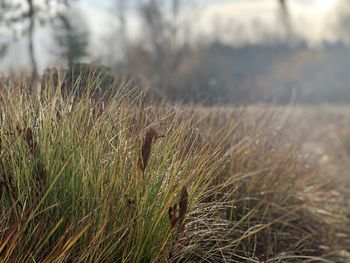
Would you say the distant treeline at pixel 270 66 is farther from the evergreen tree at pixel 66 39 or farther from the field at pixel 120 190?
the field at pixel 120 190

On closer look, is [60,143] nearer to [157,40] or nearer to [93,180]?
[93,180]

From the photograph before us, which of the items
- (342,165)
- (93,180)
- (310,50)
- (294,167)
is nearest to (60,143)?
(93,180)

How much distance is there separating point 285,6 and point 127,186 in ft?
94.9

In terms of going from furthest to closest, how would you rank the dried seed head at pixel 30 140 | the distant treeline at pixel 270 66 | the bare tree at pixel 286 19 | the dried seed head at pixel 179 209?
the bare tree at pixel 286 19, the distant treeline at pixel 270 66, the dried seed head at pixel 30 140, the dried seed head at pixel 179 209

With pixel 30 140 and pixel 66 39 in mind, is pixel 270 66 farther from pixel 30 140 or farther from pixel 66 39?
pixel 30 140

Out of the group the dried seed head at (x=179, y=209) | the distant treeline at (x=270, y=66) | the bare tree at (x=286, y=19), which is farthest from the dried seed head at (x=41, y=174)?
the bare tree at (x=286, y=19)

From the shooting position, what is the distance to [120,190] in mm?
2521

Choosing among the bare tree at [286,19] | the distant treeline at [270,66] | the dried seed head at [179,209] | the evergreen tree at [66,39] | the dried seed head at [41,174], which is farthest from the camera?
the bare tree at [286,19]

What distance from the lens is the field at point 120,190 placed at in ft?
7.61

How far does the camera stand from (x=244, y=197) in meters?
3.99

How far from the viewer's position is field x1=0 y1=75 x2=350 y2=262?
232 centimetres

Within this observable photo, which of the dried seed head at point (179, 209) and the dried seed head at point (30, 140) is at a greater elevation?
the dried seed head at point (30, 140)

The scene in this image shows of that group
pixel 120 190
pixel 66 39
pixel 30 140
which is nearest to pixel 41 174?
pixel 30 140

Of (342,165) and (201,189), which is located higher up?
(201,189)
